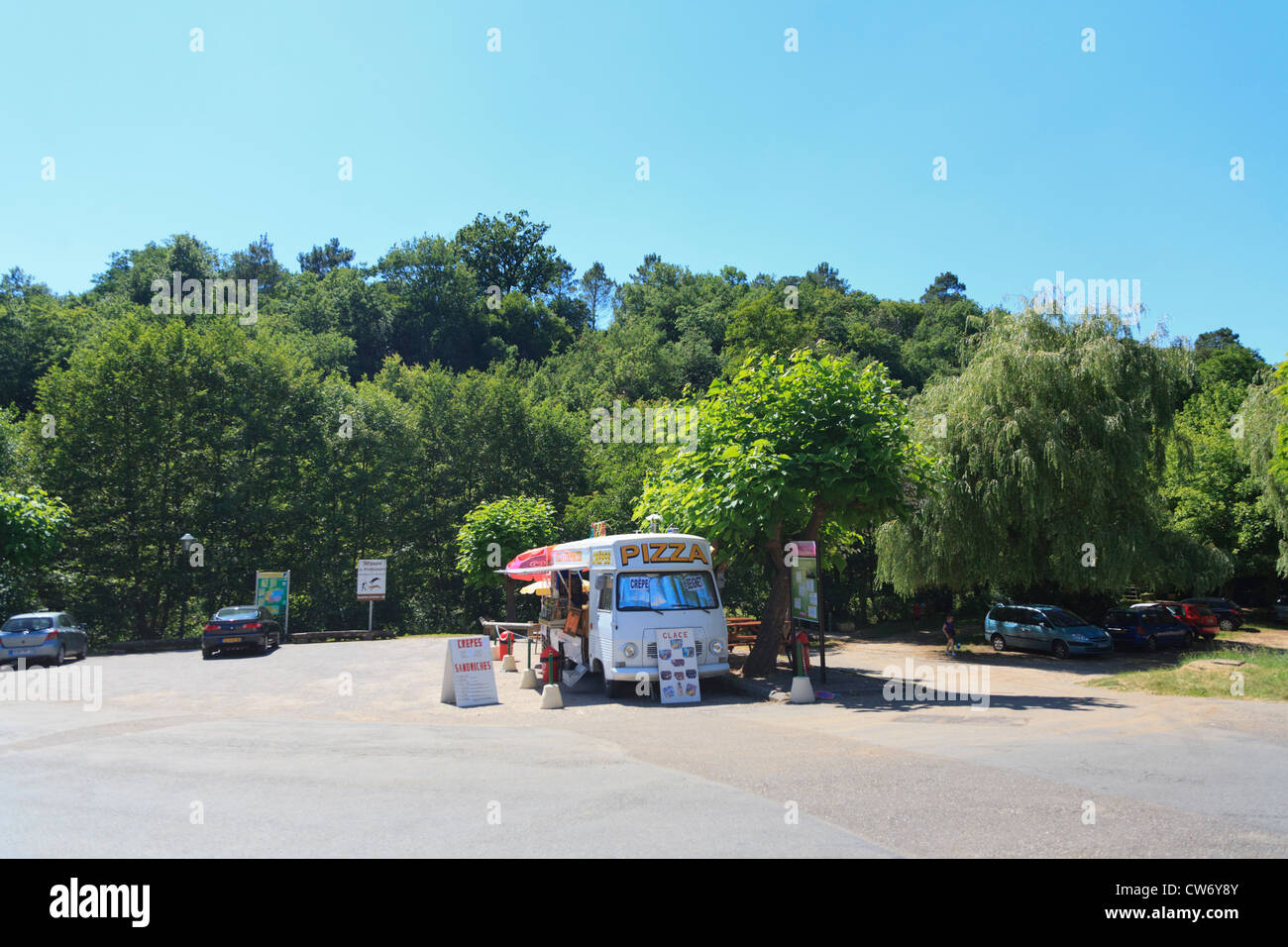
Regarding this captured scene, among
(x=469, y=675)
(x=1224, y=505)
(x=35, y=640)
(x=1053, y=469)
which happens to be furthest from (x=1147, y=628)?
(x=35, y=640)

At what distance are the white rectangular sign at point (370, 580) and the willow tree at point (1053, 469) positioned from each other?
19726mm

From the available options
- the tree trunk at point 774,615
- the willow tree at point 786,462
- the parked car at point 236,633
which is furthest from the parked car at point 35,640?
the tree trunk at point 774,615

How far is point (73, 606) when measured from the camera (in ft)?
127

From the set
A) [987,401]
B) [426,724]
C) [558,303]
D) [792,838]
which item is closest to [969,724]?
[792,838]

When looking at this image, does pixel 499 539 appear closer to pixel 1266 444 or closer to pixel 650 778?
pixel 650 778

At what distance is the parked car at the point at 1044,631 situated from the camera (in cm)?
2603

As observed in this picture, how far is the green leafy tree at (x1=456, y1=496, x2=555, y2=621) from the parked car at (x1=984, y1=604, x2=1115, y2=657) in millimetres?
17443

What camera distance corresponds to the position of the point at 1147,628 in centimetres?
2820

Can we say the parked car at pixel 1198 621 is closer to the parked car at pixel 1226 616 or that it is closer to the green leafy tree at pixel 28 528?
the parked car at pixel 1226 616

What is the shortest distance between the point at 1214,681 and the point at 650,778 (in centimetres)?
1435

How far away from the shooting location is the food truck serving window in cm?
1662
